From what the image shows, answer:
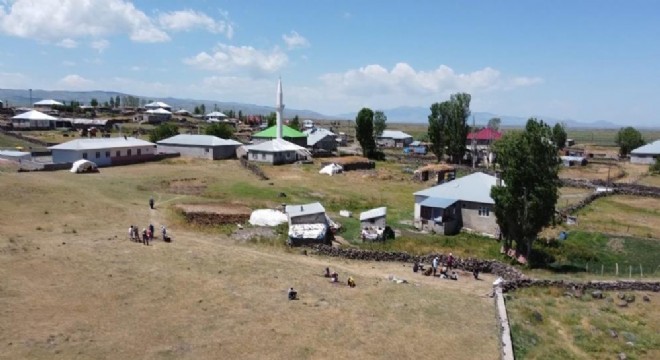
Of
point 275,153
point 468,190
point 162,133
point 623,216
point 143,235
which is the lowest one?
point 623,216

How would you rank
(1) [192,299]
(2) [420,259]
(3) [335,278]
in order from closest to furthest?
1. (1) [192,299]
2. (3) [335,278]
3. (2) [420,259]

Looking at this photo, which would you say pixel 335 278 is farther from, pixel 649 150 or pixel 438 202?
pixel 649 150

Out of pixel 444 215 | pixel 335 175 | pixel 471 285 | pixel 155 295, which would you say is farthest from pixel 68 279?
pixel 335 175

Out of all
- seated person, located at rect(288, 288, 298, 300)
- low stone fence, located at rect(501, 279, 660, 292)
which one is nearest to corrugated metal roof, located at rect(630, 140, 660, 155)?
low stone fence, located at rect(501, 279, 660, 292)

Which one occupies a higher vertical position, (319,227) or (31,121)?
(31,121)

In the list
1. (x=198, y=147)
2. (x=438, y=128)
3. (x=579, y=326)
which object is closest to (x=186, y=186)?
(x=198, y=147)

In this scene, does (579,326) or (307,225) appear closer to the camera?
(579,326)

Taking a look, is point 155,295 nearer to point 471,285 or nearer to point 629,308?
point 471,285
